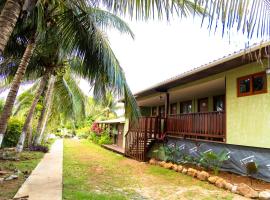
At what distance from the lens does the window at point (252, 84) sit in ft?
30.1

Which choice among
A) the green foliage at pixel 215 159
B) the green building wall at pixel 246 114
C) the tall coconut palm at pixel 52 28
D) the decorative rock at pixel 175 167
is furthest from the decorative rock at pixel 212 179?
the tall coconut palm at pixel 52 28

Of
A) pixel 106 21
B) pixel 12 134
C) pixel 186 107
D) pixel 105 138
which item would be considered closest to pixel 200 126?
pixel 106 21

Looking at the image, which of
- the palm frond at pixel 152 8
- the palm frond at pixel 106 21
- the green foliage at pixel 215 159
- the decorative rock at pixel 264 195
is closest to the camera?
the palm frond at pixel 152 8

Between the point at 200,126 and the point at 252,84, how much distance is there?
3188mm

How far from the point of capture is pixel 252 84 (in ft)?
31.5

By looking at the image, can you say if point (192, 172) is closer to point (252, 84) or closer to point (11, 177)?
point (252, 84)

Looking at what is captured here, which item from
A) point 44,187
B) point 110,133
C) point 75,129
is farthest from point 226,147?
point 75,129

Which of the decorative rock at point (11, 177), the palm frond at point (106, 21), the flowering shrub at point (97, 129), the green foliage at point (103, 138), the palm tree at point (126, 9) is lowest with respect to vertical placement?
the decorative rock at point (11, 177)

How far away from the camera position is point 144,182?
941cm

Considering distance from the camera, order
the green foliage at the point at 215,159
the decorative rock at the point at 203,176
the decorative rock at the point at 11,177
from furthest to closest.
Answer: the green foliage at the point at 215,159 → the decorative rock at the point at 203,176 → the decorative rock at the point at 11,177

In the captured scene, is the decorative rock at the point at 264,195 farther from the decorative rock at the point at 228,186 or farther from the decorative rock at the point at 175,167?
the decorative rock at the point at 175,167

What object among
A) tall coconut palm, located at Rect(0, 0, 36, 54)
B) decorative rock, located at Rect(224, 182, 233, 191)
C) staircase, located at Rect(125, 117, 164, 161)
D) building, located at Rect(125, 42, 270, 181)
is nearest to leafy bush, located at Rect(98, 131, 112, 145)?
staircase, located at Rect(125, 117, 164, 161)

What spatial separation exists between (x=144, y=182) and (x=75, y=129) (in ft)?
148

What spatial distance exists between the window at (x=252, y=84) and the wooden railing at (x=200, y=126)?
138 cm
